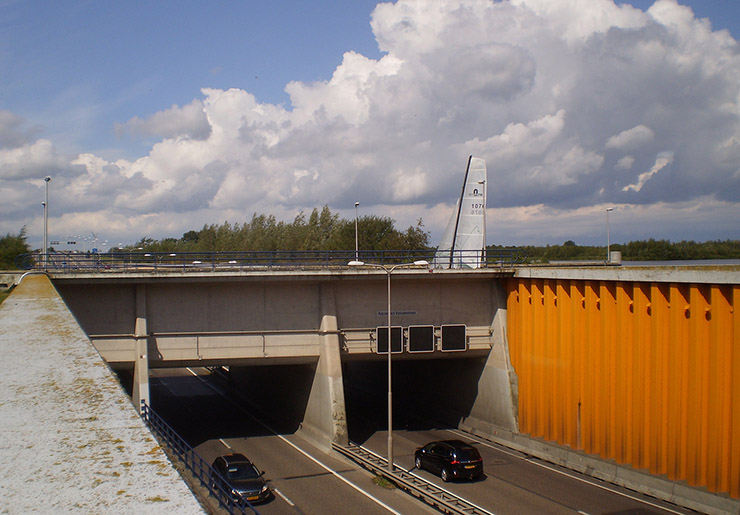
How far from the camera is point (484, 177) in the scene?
34.9 meters

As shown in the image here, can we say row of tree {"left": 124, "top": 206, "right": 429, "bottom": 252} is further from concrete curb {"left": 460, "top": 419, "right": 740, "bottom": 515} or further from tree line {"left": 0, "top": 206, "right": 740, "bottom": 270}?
concrete curb {"left": 460, "top": 419, "right": 740, "bottom": 515}

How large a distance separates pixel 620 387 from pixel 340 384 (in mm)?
11635

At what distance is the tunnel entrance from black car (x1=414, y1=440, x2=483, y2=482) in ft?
21.1

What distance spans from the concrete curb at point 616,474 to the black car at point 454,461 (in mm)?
4031

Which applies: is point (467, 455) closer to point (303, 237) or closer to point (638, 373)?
point (638, 373)

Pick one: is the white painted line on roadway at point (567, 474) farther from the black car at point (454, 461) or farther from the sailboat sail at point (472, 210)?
the sailboat sail at point (472, 210)

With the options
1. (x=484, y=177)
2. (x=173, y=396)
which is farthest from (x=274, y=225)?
(x=484, y=177)

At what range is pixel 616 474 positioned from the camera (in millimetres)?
21500

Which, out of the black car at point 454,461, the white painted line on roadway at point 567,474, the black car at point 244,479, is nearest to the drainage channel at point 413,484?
the black car at point 454,461

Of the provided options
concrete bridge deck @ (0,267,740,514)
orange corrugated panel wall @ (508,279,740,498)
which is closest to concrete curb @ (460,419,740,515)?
concrete bridge deck @ (0,267,740,514)

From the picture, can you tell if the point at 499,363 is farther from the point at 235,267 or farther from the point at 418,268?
the point at 235,267

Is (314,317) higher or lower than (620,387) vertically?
higher

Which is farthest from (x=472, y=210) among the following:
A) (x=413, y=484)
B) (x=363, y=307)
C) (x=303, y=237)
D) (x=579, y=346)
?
(x=303, y=237)

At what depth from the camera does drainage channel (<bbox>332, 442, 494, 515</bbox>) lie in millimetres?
18469
